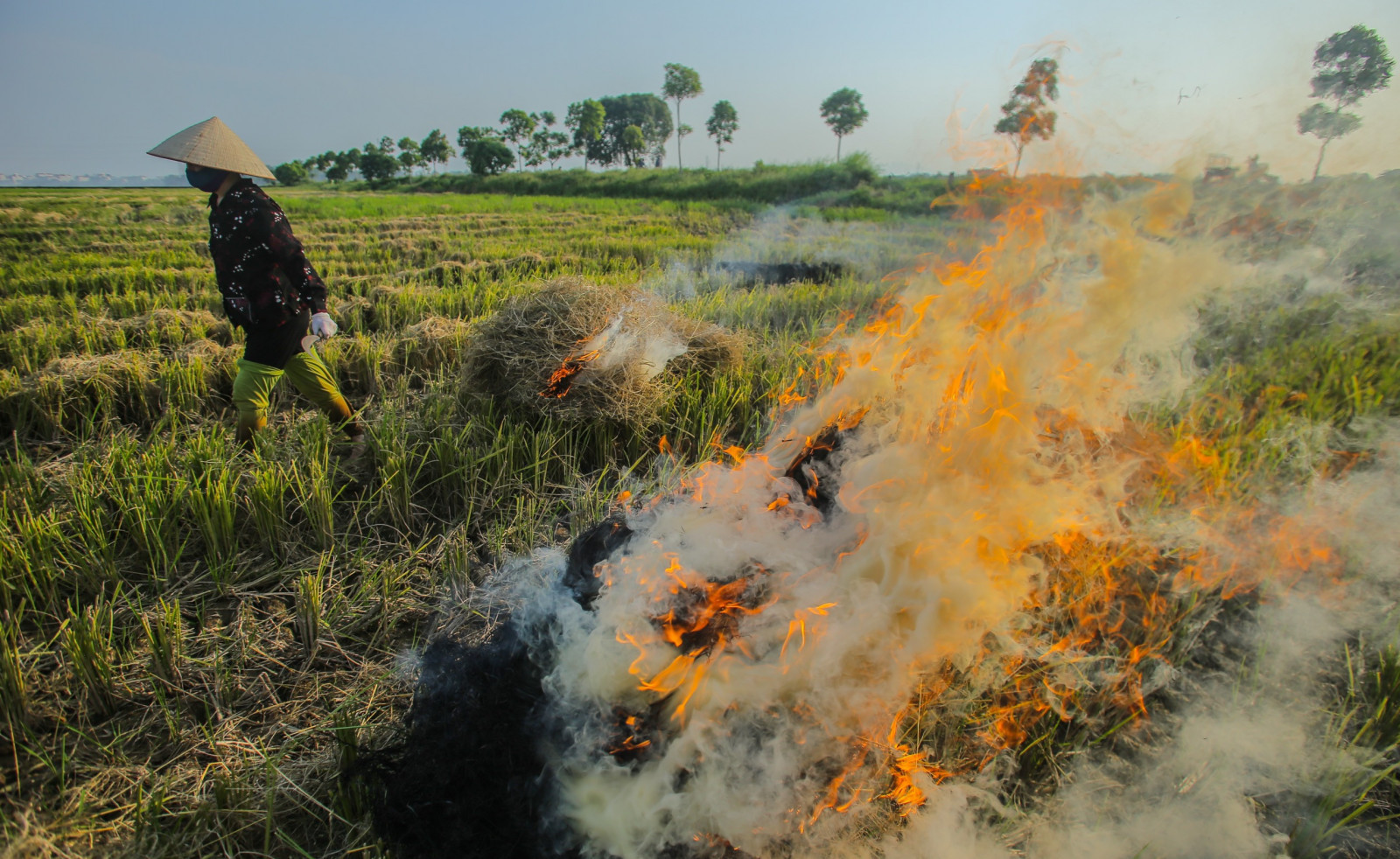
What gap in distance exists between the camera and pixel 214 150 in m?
2.69

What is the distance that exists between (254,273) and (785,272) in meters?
6.43

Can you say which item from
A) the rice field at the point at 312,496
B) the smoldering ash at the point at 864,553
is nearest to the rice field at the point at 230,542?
the rice field at the point at 312,496

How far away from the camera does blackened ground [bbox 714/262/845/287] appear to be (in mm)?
7707

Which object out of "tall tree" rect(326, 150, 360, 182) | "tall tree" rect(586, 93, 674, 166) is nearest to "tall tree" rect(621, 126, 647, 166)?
"tall tree" rect(586, 93, 674, 166)

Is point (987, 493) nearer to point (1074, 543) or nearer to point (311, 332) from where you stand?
point (1074, 543)

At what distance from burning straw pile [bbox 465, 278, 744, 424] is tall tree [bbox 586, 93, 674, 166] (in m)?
55.8

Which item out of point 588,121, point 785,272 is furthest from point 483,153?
point 785,272

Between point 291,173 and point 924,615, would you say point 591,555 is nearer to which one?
point 924,615

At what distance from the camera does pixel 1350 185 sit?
5.48 meters

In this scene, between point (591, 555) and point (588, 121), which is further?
point (588, 121)

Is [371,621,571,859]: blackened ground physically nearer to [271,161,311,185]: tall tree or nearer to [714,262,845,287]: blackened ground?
[714,262,845,287]: blackened ground

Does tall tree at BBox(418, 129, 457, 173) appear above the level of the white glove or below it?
above

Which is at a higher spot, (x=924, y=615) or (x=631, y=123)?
(x=631, y=123)

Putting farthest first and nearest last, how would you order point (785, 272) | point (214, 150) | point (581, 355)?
point (785, 272)
point (581, 355)
point (214, 150)
